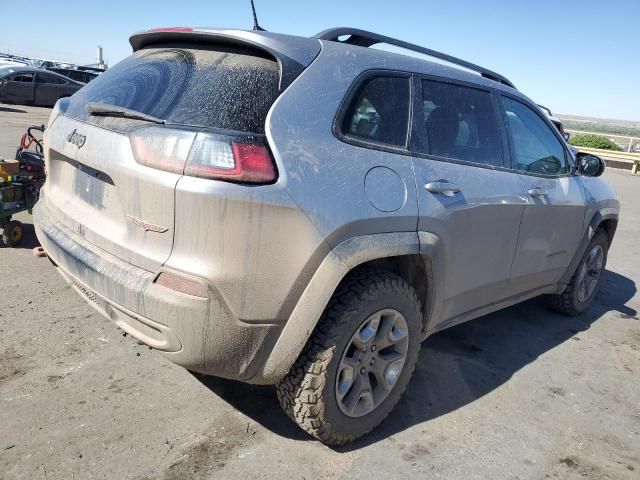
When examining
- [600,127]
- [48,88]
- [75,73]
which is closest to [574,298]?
[48,88]

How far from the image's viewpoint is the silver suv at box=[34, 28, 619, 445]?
216cm

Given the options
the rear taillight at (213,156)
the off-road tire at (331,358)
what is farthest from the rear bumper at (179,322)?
the rear taillight at (213,156)

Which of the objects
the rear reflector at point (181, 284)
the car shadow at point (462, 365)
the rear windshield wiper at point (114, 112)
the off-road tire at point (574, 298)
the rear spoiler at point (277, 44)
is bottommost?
the car shadow at point (462, 365)

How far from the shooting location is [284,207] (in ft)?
7.13

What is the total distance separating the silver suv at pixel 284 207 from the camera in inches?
84.9

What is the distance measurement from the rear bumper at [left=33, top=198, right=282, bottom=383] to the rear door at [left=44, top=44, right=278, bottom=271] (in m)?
0.08

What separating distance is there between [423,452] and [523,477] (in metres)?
0.48

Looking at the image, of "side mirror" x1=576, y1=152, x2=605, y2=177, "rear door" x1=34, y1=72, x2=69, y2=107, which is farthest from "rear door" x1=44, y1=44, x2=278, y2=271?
"rear door" x1=34, y1=72, x2=69, y2=107

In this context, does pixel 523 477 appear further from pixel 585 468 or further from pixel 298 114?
pixel 298 114

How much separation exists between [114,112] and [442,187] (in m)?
1.61

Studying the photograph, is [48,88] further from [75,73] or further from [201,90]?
[201,90]

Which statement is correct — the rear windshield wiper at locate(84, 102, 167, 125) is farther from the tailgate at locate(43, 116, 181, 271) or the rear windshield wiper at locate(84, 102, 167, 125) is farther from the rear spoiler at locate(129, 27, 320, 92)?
the rear spoiler at locate(129, 27, 320, 92)

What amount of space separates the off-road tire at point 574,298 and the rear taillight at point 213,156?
336cm

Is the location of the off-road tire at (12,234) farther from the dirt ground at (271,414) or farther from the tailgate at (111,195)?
the tailgate at (111,195)
